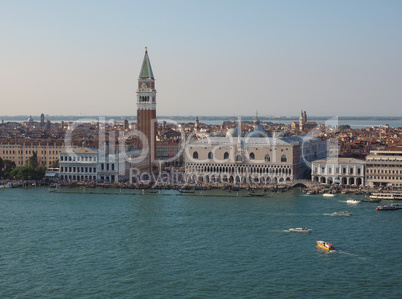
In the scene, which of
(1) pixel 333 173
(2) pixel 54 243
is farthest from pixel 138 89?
(2) pixel 54 243

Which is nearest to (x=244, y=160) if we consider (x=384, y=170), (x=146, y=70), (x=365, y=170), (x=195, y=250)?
(x=365, y=170)

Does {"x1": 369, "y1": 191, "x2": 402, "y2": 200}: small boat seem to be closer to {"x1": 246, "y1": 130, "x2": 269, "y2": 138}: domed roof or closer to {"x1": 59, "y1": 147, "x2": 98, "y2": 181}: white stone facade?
{"x1": 246, "y1": 130, "x2": 269, "y2": 138}: domed roof

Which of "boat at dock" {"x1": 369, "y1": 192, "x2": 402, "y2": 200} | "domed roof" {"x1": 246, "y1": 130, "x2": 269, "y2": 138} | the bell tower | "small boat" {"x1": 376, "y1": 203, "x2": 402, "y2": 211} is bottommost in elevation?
"small boat" {"x1": 376, "y1": 203, "x2": 402, "y2": 211}

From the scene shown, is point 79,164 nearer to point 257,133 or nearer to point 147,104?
point 147,104

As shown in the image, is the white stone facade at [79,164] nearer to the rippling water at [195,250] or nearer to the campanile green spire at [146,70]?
the campanile green spire at [146,70]

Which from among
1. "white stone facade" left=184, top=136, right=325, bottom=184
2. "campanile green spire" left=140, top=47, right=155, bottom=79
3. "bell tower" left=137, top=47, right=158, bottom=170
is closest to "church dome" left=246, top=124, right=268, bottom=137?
"white stone facade" left=184, top=136, right=325, bottom=184

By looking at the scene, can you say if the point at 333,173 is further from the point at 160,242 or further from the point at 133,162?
the point at 160,242

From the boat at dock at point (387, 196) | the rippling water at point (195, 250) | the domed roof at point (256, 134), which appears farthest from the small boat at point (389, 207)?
the domed roof at point (256, 134)
